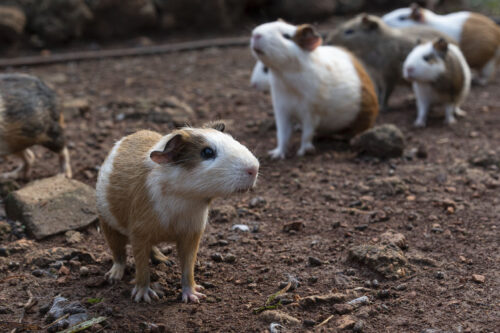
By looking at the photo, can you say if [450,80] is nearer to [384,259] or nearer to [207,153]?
[384,259]

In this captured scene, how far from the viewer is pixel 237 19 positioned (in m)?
12.8

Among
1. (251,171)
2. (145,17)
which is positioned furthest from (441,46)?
(145,17)

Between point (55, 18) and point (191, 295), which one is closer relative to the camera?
point (191, 295)

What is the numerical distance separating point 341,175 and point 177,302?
8.68ft

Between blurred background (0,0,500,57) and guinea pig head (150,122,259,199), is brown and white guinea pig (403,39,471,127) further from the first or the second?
blurred background (0,0,500,57)

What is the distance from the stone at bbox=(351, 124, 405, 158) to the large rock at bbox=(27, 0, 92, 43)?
7.42 metres

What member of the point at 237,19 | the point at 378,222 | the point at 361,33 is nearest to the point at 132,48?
the point at 237,19

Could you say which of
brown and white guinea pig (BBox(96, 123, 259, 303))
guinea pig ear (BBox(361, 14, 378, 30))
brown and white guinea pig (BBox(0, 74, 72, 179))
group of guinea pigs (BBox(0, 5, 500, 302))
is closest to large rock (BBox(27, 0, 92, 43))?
group of guinea pigs (BBox(0, 5, 500, 302))

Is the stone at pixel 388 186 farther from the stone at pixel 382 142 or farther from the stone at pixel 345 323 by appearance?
the stone at pixel 345 323

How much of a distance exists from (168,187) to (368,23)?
19.3 feet

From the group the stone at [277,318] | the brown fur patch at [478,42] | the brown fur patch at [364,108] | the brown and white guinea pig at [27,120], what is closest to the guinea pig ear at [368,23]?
the brown fur patch at [364,108]

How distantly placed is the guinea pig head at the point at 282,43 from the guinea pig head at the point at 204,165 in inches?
106

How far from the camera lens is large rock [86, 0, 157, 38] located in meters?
11.6

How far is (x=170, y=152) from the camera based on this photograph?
10.4ft
